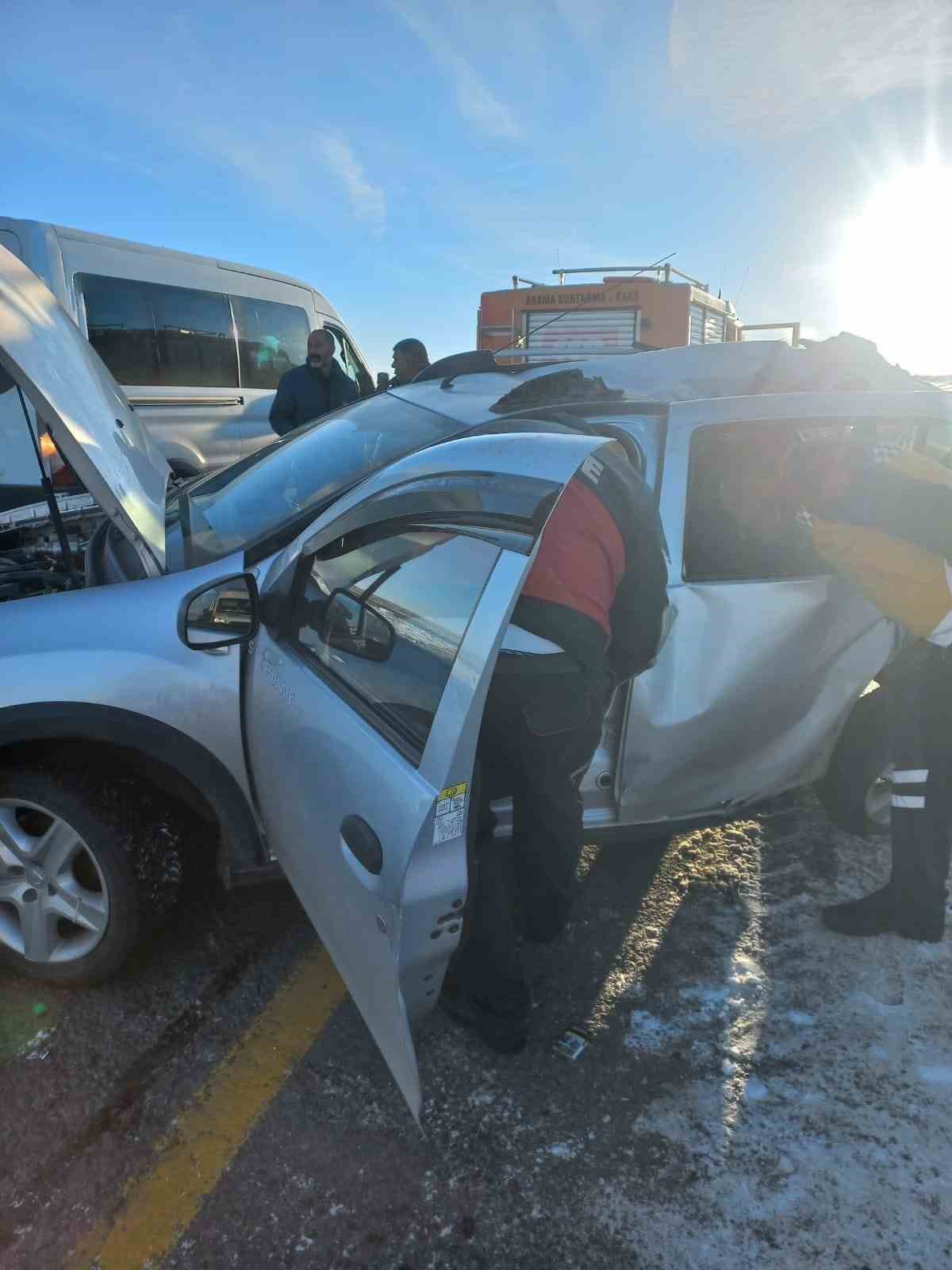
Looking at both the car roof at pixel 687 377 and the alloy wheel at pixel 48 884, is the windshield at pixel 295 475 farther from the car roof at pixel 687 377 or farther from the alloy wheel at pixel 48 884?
the alloy wheel at pixel 48 884

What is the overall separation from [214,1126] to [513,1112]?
0.70 m

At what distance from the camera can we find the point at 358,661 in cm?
184

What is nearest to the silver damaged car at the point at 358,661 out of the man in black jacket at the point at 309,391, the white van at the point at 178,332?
the man in black jacket at the point at 309,391

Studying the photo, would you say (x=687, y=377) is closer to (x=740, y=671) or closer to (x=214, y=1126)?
(x=740, y=671)

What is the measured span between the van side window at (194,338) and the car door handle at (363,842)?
21.2 feet

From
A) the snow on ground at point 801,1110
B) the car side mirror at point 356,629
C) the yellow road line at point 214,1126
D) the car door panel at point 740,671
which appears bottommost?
the yellow road line at point 214,1126

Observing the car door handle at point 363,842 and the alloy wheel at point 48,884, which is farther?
the alloy wheel at point 48,884

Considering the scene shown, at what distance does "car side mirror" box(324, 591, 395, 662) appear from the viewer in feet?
5.95

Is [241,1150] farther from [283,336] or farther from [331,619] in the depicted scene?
[283,336]

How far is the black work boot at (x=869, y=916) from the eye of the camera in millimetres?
2586

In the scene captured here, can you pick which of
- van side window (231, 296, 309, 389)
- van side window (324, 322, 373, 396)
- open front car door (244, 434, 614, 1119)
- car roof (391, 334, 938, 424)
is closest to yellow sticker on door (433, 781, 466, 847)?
open front car door (244, 434, 614, 1119)

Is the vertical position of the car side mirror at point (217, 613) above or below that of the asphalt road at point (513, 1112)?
above

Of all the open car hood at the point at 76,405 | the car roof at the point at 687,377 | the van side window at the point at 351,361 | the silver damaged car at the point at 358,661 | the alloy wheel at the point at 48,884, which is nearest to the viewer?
the silver damaged car at the point at 358,661

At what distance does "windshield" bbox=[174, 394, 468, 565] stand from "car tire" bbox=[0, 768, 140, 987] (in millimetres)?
714
